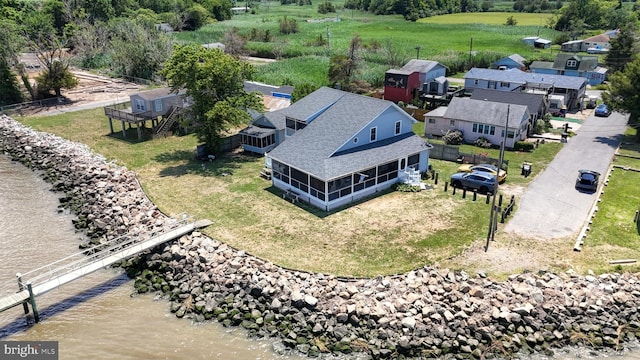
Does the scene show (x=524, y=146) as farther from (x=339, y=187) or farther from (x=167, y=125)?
(x=167, y=125)

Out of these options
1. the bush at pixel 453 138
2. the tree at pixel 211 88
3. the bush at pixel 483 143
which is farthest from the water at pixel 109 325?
the bush at pixel 453 138

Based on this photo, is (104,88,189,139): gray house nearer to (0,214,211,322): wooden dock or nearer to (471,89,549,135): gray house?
(0,214,211,322): wooden dock

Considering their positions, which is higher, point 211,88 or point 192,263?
point 211,88

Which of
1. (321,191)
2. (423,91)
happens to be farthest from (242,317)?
(423,91)

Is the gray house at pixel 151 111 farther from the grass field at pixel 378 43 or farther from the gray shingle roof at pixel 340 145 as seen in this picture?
the grass field at pixel 378 43

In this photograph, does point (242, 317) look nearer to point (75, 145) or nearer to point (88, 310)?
point (88, 310)

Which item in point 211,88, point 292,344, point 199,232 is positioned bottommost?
point 292,344
